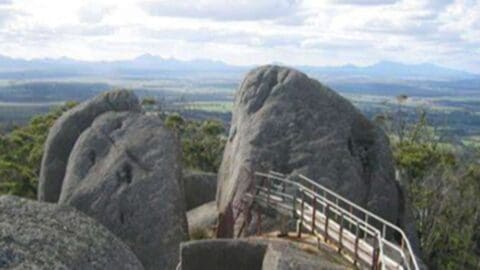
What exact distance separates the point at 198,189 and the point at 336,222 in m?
14.5

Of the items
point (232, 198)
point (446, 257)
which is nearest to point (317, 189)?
point (232, 198)

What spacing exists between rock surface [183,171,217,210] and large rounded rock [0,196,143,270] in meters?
27.7

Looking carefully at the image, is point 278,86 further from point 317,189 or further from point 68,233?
point 68,233

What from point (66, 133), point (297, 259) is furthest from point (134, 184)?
point (297, 259)

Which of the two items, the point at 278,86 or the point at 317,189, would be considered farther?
the point at 278,86

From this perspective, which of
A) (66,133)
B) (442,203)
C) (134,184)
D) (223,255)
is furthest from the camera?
(442,203)

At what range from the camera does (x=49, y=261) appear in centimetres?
1136

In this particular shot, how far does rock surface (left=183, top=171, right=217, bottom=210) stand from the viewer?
41062 millimetres

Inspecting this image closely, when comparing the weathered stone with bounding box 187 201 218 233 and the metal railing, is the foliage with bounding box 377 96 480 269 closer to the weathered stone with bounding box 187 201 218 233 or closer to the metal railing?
the weathered stone with bounding box 187 201 218 233

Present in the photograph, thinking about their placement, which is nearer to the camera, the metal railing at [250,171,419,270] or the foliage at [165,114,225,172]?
the metal railing at [250,171,419,270]

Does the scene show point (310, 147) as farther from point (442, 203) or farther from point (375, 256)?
point (442, 203)

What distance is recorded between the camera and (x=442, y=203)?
53.3 metres

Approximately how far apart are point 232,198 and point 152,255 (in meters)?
4.14

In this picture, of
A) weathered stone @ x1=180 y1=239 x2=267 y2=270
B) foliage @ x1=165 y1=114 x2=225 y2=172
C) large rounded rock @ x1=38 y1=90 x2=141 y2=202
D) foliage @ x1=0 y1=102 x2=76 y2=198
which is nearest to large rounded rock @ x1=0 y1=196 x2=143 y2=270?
weathered stone @ x1=180 y1=239 x2=267 y2=270
